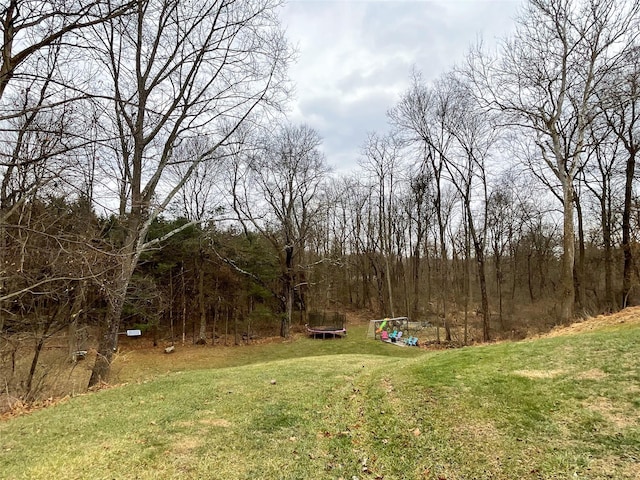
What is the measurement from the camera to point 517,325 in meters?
19.0

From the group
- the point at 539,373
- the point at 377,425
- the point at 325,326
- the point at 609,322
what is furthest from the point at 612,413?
the point at 325,326

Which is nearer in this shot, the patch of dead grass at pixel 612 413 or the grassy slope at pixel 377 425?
the grassy slope at pixel 377 425

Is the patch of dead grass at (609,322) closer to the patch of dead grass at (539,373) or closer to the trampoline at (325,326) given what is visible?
the patch of dead grass at (539,373)

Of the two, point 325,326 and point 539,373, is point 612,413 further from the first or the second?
point 325,326

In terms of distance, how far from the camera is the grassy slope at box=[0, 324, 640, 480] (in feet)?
9.43

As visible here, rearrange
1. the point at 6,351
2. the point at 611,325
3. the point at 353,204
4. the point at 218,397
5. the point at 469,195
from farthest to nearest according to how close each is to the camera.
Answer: the point at 353,204 → the point at 469,195 → the point at 6,351 → the point at 611,325 → the point at 218,397

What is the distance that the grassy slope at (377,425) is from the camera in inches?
113

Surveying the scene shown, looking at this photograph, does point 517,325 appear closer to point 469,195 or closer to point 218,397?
point 469,195

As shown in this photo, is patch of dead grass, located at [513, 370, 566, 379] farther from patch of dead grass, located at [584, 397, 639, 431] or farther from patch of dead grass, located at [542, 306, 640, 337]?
patch of dead grass, located at [542, 306, 640, 337]

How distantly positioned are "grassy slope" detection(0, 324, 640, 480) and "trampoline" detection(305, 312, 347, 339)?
1229cm

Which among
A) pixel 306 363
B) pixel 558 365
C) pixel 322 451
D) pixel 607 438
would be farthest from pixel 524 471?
pixel 306 363

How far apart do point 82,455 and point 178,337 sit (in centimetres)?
1630

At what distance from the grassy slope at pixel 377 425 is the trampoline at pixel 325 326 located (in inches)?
484

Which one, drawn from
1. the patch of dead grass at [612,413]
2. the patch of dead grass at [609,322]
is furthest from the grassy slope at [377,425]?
the patch of dead grass at [609,322]
